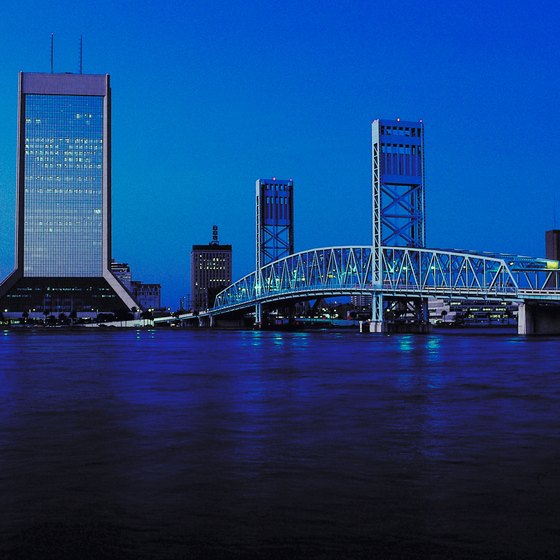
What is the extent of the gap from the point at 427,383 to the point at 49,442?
18.2 m

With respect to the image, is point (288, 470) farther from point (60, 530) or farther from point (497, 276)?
point (497, 276)

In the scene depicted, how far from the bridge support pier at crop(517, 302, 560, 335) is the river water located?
3452 inches

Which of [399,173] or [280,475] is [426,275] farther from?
[280,475]

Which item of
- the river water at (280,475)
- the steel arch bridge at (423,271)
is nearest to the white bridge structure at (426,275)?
the steel arch bridge at (423,271)

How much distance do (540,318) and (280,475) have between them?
10523cm

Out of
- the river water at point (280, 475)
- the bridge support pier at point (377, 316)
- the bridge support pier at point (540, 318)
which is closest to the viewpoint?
the river water at point (280, 475)

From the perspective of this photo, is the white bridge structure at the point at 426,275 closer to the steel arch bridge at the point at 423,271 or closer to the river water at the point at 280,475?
the steel arch bridge at the point at 423,271

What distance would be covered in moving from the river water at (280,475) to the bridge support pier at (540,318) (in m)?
87.7

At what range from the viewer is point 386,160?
458 ft

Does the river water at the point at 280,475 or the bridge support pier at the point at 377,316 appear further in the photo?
the bridge support pier at the point at 377,316

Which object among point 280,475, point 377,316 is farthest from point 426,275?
point 280,475

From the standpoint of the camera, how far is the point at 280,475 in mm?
13008

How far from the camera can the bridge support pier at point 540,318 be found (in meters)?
113

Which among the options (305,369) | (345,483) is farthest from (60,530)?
(305,369)
